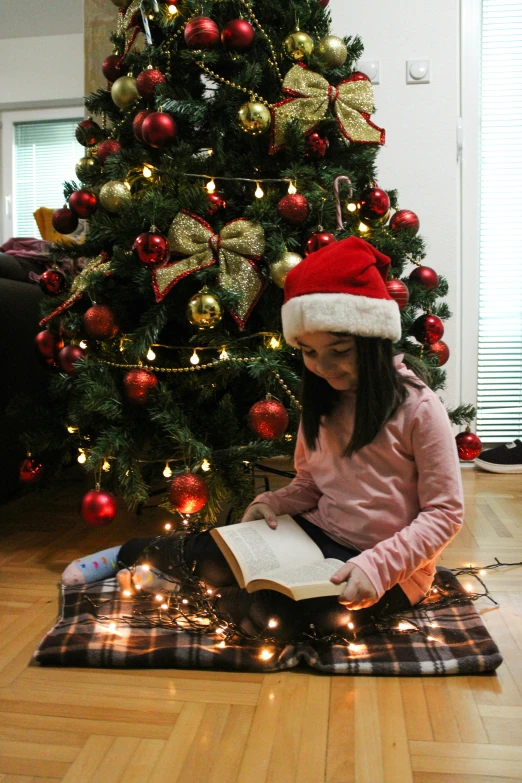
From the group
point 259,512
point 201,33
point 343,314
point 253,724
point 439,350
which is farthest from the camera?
point 439,350

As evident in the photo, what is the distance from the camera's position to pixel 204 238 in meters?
1.47

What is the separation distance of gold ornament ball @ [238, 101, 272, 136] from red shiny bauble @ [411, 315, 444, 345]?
607 millimetres

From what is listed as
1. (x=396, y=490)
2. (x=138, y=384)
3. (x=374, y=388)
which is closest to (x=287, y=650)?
(x=396, y=490)

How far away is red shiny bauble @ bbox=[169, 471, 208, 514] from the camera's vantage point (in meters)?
1.34

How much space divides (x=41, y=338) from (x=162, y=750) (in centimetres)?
108

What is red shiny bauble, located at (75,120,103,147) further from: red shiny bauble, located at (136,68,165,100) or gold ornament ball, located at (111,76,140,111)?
red shiny bauble, located at (136,68,165,100)

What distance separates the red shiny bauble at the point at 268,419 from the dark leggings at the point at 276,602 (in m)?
0.19

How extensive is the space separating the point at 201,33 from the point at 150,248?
47cm

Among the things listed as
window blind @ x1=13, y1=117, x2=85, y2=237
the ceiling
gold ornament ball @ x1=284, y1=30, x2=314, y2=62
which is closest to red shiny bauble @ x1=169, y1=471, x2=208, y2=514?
gold ornament ball @ x1=284, y1=30, x2=314, y2=62

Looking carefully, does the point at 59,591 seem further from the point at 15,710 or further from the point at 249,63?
the point at 249,63

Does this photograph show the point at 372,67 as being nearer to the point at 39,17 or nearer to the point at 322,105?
the point at 322,105

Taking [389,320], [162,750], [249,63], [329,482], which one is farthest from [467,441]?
[162,750]

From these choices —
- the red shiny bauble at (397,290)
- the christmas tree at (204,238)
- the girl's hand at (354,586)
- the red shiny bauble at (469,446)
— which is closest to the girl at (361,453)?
the girl's hand at (354,586)

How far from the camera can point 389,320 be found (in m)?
1.04
